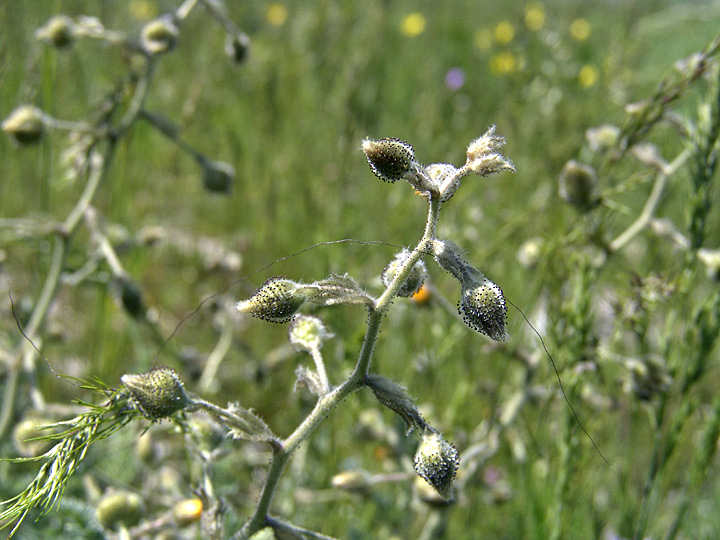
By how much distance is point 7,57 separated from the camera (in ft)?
6.95

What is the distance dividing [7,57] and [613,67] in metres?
2.92

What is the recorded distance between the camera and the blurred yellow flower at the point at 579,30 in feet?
21.9

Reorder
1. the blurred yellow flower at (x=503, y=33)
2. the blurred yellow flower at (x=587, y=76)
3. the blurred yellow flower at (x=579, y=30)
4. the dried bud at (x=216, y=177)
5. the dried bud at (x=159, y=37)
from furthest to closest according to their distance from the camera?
1. the blurred yellow flower at (x=579, y=30)
2. the blurred yellow flower at (x=503, y=33)
3. the blurred yellow flower at (x=587, y=76)
4. the dried bud at (x=216, y=177)
5. the dried bud at (x=159, y=37)

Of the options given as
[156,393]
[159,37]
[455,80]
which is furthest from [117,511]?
[455,80]

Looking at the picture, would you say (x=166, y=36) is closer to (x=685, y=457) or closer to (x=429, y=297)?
(x=429, y=297)

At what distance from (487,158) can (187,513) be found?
0.99 meters

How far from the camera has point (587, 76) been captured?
590cm

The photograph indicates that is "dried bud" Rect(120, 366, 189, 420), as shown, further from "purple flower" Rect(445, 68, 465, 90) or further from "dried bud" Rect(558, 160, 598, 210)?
"purple flower" Rect(445, 68, 465, 90)

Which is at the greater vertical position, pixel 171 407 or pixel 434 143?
pixel 171 407

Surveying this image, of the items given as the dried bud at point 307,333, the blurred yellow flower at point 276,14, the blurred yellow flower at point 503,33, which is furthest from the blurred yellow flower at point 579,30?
the dried bud at point 307,333

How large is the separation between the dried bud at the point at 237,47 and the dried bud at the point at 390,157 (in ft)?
5.01

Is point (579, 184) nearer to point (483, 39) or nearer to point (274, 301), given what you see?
point (274, 301)

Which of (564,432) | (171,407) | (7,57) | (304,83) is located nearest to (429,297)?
(564,432)

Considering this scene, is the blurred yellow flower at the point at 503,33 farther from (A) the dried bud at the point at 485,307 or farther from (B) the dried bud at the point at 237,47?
(A) the dried bud at the point at 485,307
